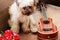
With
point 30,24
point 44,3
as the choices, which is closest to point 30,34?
point 30,24

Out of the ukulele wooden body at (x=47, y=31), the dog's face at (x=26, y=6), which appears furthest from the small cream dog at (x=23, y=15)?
the ukulele wooden body at (x=47, y=31)

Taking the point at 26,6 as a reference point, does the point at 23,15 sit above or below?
below

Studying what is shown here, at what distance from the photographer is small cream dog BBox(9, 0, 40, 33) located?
7.30 feet

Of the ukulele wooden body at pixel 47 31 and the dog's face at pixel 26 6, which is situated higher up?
the dog's face at pixel 26 6

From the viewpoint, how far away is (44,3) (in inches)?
114

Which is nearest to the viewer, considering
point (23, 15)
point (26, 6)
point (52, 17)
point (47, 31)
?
point (47, 31)

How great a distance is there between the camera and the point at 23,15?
91.7 inches

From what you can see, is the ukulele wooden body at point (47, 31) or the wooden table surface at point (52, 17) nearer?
the ukulele wooden body at point (47, 31)

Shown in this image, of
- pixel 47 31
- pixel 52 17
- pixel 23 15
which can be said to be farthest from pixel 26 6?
pixel 52 17

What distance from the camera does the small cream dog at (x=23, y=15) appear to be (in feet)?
7.30

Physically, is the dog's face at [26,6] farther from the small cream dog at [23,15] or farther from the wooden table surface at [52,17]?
the wooden table surface at [52,17]

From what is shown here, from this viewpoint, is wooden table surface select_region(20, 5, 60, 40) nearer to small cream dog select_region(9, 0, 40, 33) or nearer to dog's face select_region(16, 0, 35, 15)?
small cream dog select_region(9, 0, 40, 33)

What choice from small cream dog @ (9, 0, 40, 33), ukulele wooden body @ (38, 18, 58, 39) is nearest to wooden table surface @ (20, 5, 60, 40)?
small cream dog @ (9, 0, 40, 33)

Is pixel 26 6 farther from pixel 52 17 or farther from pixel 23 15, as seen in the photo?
pixel 52 17
